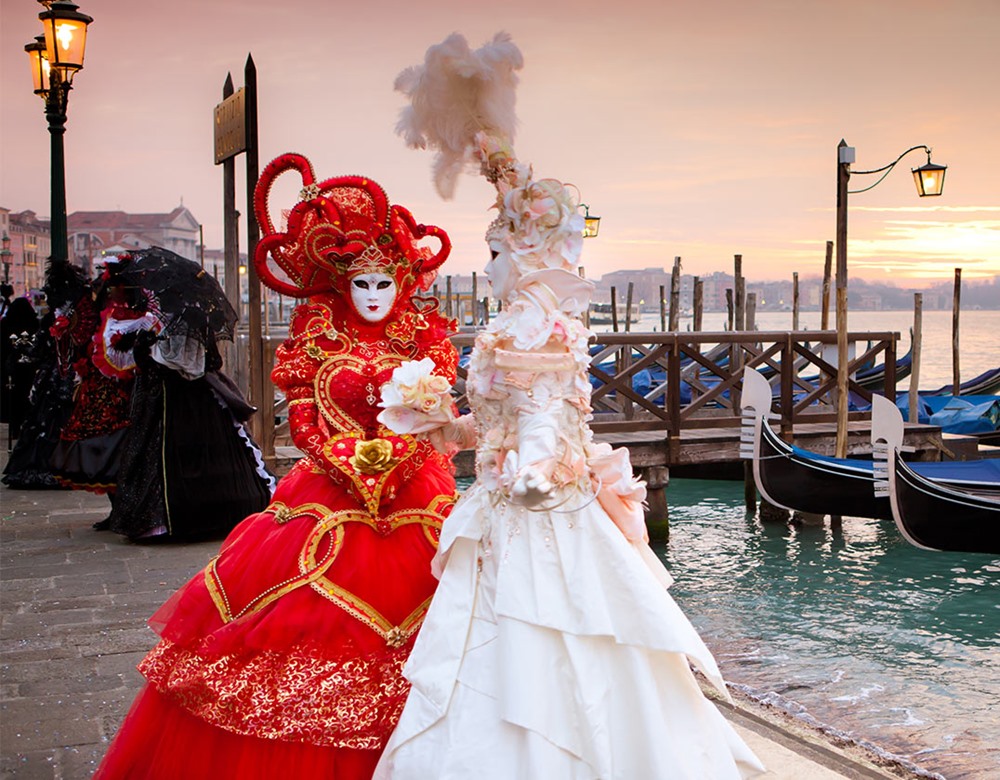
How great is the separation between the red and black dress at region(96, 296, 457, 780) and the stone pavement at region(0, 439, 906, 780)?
596 mm

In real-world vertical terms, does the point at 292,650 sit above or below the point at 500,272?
below

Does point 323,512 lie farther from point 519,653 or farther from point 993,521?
point 993,521

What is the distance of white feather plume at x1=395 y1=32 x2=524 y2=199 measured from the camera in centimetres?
255

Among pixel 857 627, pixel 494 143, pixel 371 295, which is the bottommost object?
pixel 857 627

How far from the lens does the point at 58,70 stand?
7.84 metres

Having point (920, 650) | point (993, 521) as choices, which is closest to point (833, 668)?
point (920, 650)

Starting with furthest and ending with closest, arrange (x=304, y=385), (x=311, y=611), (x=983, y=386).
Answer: (x=983, y=386)
(x=304, y=385)
(x=311, y=611)

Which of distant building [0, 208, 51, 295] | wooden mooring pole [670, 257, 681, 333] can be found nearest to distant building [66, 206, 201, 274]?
distant building [0, 208, 51, 295]

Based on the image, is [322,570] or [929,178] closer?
[322,570]

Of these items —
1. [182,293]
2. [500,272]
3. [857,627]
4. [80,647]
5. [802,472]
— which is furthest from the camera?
[802,472]

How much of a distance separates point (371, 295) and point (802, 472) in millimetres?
6713

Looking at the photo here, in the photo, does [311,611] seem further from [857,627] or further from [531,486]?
[857,627]

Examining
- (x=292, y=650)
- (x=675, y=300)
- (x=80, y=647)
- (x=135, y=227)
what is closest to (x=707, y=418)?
(x=80, y=647)

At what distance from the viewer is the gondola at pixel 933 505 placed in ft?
25.6
